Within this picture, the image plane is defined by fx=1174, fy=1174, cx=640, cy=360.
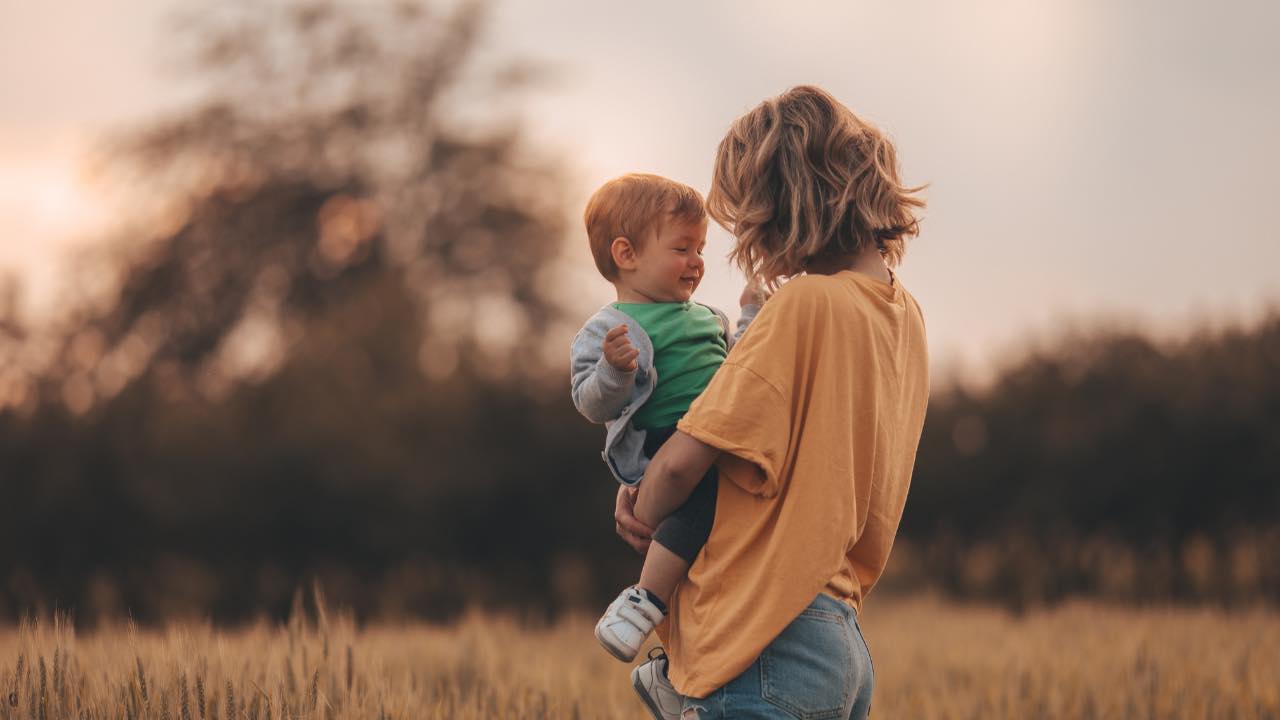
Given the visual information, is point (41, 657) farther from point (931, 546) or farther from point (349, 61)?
point (349, 61)

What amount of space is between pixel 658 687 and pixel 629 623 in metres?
0.22

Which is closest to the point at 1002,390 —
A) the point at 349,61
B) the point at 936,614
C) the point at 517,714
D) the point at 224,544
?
the point at 936,614

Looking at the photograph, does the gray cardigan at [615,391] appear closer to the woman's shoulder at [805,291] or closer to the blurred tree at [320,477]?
the woman's shoulder at [805,291]

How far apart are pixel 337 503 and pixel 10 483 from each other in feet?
11.4

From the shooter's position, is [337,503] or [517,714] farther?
[337,503]

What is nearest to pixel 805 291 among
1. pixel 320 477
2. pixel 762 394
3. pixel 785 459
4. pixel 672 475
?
pixel 762 394

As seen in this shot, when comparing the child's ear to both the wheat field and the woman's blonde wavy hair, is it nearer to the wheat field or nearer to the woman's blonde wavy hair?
the woman's blonde wavy hair

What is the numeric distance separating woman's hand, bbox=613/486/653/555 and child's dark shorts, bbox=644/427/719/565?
0.06 m

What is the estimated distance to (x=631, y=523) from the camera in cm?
262

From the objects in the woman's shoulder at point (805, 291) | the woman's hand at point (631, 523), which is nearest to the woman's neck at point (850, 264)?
the woman's shoulder at point (805, 291)

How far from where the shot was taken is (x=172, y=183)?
1952 centimetres

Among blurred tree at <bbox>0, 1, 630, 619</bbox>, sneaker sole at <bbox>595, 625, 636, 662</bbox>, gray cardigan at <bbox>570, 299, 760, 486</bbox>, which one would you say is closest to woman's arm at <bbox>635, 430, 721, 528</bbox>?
gray cardigan at <bbox>570, 299, 760, 486</bbox>

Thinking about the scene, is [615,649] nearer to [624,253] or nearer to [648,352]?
[648,352]

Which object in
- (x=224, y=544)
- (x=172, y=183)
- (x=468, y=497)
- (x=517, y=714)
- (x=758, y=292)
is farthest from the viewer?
(x=172, y=183)
